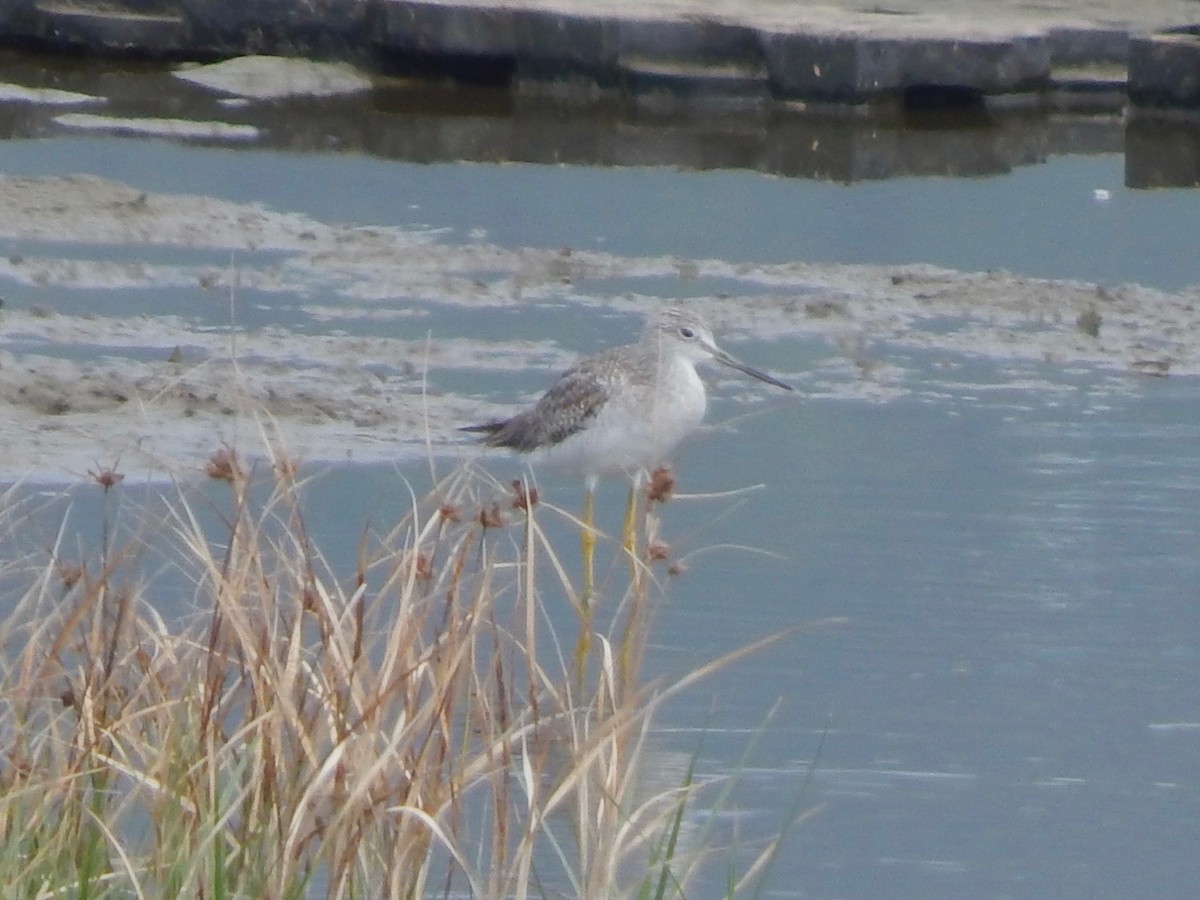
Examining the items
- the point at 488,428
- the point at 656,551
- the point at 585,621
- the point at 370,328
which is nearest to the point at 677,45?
the point at 370,328

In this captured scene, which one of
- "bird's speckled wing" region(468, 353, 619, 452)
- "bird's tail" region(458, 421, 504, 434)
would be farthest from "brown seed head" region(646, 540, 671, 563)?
"bird's tail" region(458, 421, 504, 434)

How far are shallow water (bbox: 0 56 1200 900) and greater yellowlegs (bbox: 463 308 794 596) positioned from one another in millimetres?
289

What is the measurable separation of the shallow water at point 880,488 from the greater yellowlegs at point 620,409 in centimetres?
29

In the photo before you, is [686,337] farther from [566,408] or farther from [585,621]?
[585,621]

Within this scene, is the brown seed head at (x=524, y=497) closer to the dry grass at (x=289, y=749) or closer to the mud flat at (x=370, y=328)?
the dry grass at (x=289, y=749)

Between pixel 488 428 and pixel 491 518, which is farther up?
pixel 491 518

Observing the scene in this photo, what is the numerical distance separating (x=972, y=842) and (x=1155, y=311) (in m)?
5.58

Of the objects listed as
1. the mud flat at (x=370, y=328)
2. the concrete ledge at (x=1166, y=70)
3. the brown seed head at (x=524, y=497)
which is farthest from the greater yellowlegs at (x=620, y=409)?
the concrete ledge at (x=1166, y=70)

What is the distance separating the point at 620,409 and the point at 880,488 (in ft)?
3.60

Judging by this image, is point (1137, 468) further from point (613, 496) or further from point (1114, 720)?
point (1114, 720)

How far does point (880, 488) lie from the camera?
760cm

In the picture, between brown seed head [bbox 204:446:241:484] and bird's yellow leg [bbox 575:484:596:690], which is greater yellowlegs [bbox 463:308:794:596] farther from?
brown seed head [bbox 204:446:241:484]

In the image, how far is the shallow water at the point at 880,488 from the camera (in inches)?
205

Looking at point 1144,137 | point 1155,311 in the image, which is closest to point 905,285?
point 1155,311
